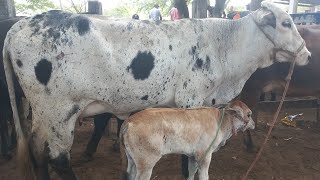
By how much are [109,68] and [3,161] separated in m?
2.61

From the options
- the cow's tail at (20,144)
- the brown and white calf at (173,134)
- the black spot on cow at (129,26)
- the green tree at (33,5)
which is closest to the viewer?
the brown and white calf at (173,134)

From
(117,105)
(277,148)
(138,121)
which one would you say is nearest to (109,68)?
(117,105)

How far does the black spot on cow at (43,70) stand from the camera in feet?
10.7

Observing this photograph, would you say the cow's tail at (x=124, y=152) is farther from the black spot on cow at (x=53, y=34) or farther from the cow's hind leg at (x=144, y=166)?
the black spot on cow at (x=53, y=34)

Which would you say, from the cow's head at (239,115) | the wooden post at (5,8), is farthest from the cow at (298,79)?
the wooden post at (5,8)

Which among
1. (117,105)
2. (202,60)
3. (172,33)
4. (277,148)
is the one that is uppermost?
(172,33)

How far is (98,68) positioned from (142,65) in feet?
1.47

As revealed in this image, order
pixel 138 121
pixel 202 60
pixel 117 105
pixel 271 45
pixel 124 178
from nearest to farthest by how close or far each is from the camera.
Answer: pixel 138 121
pixel 124 178
pixel 117 105
pixel 202 60
pixel 271 45

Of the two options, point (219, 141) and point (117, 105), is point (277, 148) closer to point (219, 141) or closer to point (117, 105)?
point (219, 141)

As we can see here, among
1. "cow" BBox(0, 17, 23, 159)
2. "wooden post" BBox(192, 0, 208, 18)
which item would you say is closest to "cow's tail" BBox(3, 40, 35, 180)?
"cow" BBox(0, 17, 23, 159)

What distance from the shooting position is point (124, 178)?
3.25 m

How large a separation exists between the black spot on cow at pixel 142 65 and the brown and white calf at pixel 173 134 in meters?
0.51

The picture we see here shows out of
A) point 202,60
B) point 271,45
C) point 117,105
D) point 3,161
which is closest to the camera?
point 117,105

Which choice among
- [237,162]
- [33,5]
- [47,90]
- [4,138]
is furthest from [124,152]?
[33,5]
